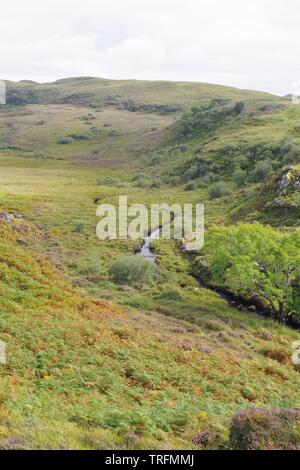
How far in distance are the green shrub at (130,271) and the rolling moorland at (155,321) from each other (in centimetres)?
10

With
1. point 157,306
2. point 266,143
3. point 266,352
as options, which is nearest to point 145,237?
point 157,306

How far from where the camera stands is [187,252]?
5134cm

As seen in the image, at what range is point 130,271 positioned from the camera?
40.1 m

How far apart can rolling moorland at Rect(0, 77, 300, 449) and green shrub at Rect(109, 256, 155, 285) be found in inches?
4.1

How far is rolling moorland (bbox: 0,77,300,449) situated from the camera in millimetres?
12141

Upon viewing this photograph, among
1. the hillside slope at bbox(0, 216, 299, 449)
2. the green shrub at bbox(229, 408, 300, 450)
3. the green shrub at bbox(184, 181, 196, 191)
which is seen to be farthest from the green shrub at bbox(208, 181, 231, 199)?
the green shrub at bbox(229, 408, 300, 450)

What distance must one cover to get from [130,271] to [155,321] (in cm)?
1231

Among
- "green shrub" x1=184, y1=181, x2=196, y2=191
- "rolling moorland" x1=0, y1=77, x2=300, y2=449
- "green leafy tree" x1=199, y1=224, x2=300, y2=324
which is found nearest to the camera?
"rolling moorland" x1=0, y1=77, x2=300, y2=449

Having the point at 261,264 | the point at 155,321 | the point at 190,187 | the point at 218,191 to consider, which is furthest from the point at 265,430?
the point at 190,187

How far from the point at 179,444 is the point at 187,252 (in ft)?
132

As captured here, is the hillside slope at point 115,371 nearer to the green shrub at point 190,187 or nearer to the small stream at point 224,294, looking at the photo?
the small stream at point 224,294

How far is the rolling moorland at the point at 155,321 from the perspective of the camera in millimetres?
12141

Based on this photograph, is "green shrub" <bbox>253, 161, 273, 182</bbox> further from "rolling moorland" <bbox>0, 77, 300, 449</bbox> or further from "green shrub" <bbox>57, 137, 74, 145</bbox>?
"green shrub" <bbox>57, 137, 74, 145</bbox>
